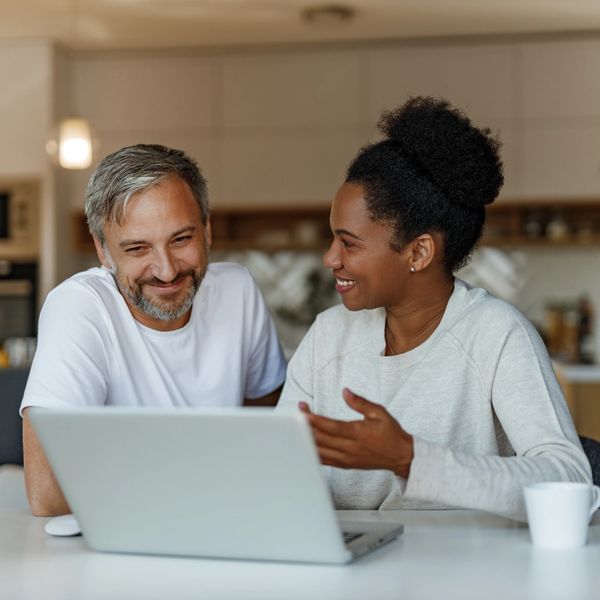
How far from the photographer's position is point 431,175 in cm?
193

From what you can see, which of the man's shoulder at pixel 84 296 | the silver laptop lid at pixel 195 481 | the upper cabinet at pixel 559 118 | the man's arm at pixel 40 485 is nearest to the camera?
the silver laptop lid at pixel 195 481

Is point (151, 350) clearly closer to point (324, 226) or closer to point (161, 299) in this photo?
point (161, 299)

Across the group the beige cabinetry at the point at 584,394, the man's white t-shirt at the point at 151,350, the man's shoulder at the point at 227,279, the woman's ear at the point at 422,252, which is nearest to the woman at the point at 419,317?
the woman's ear at the point at 422,252

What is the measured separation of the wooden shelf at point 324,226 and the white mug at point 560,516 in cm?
474

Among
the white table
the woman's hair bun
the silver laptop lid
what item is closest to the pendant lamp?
the woman's hair bun

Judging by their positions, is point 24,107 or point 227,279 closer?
point 227,279

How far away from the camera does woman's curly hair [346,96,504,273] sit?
192 centimetres

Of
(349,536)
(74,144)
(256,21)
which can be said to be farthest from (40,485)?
(256,21)

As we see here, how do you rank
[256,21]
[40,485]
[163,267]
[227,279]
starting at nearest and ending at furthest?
[40,485] < [163,267] < [227,279] < [256,21]

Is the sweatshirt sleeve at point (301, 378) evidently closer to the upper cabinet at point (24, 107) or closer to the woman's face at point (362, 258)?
the woman's face at point (362, 258)

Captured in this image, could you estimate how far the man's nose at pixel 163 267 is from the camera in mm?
2066

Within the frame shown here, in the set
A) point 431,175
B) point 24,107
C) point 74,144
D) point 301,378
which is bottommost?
point 301,378

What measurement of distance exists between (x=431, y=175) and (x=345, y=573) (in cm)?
88

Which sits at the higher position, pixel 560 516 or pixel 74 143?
pixel 74 143
